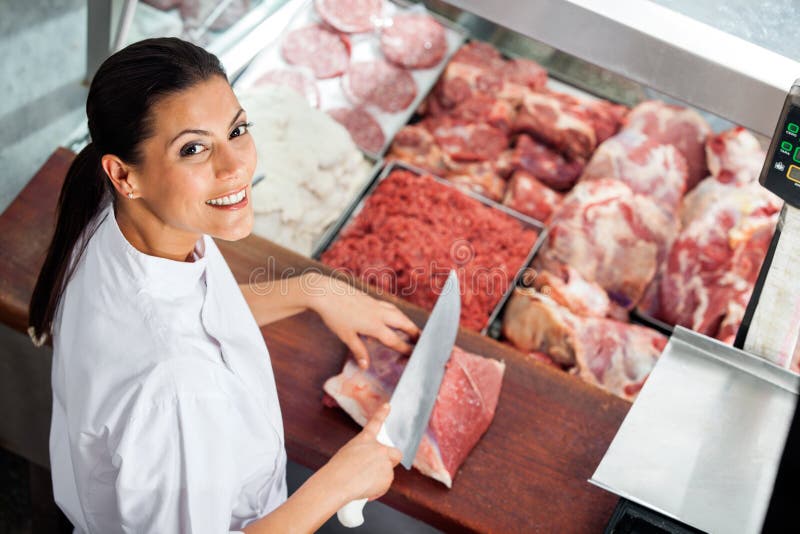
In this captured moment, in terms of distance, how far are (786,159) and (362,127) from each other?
5.72ft

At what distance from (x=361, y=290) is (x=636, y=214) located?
101 centimetres

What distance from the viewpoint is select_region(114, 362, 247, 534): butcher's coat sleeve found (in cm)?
141

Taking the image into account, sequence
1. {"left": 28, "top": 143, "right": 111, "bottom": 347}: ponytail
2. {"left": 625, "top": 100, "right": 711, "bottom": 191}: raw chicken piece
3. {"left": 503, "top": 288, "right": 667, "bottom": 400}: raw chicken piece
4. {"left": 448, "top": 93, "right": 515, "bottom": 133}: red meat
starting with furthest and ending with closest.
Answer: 1. {"left": 448, "top": 93, "right": 515, "bottom": 133}: red meat
2. {"left": 625, "top": 100, "right": 711, "bottom": 191}: raw chicken piece
3. {"left": 503, "top": 288, "right": 667, "bottom": 400}: raw chicken piece
4. {"left": 28, "top": 143, "right": 111, "bottom": 347}: ponytail

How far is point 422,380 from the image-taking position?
1.92 m

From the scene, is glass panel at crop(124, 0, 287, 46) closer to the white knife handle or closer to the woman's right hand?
the woman's right hand

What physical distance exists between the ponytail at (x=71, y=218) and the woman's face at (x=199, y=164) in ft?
0.61

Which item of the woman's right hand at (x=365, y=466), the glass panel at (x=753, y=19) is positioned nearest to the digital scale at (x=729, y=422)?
the glass panel at (x=753, y=19)

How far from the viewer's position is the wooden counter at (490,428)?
187 cm

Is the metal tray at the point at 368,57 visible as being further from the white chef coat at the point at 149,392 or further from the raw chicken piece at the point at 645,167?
the white chef coat at the point at 149,392

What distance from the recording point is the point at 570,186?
289 cm

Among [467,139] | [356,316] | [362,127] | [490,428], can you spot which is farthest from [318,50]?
[490,428]

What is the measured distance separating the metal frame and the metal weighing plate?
53 cm

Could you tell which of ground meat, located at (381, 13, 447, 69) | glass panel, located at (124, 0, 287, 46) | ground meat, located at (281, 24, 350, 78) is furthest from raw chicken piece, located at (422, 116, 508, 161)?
glass panel, located at (124, 0, 287, 46)

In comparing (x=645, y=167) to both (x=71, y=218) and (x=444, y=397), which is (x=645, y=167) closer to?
(x=444, y=397)
